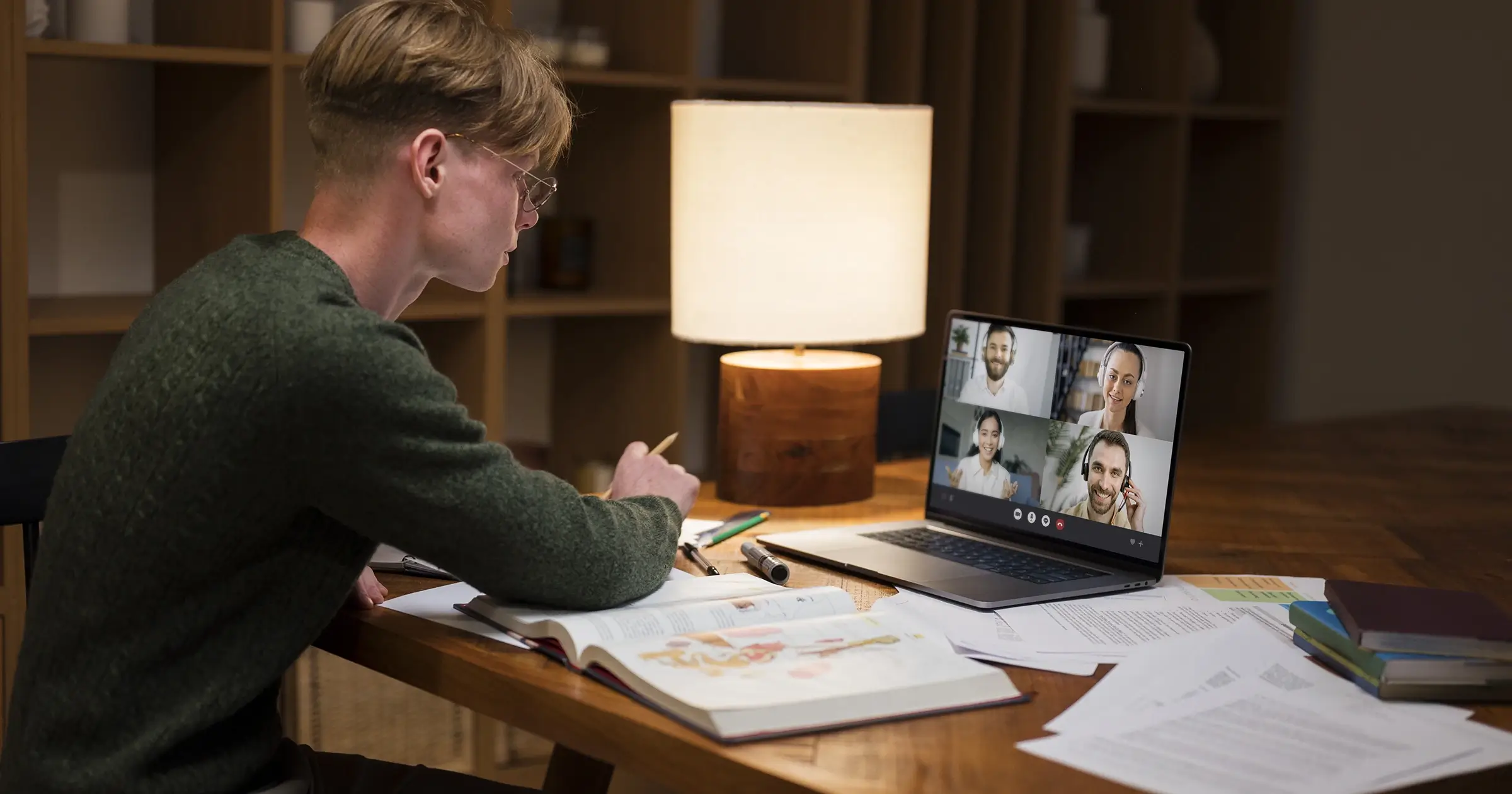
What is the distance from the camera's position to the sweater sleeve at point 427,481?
1.14 m

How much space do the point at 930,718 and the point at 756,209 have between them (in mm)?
952

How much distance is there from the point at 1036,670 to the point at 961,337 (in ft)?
2.02

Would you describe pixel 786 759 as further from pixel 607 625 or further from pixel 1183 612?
pixel 1183 612

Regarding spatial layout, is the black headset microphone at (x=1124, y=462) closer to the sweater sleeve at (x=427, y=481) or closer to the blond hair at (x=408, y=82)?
the sweater sleeve at (x=427, y=481)

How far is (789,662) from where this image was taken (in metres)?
1.20

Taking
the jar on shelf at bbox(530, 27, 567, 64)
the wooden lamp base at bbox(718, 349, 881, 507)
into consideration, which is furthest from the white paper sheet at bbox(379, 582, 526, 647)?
the jar on shelf at bbox(530, 27, 567, 64)

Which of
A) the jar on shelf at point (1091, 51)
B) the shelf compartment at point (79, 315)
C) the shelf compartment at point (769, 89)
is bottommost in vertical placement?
the shelf compartment at point (79, 315)

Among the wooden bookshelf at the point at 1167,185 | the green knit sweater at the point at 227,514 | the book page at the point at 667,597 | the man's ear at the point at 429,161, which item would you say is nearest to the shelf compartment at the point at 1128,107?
the wooden bookshelf at the point at 1167,185

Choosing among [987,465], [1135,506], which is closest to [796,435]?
[987,465]

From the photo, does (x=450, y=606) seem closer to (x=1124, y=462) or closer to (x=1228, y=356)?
(x=1124, y=462)

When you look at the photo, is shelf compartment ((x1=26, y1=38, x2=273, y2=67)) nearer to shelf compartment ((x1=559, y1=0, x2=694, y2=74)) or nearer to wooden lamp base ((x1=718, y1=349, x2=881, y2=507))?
shelf compartment ((x1=559, y1=0, x2=694, y2=74))

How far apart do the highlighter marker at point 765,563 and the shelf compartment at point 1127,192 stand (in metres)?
2.55

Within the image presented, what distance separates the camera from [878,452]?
104 inches

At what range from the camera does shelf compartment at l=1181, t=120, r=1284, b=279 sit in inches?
171
